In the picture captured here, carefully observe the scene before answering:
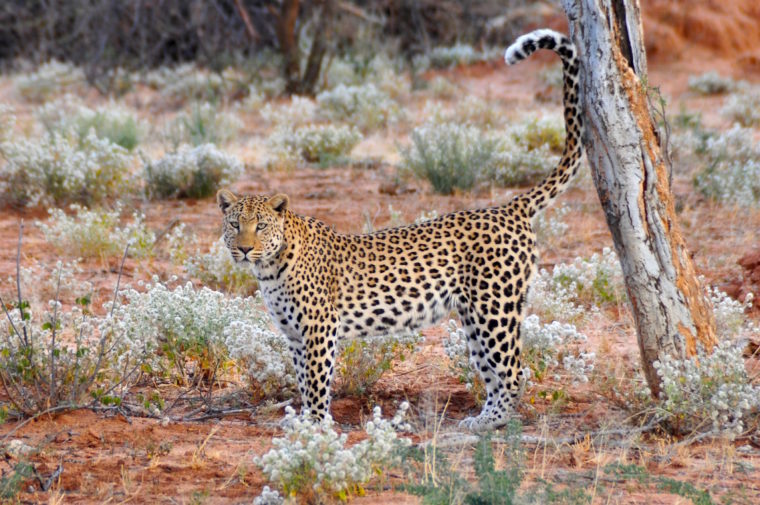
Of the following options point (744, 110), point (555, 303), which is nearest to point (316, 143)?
point (744, 110)

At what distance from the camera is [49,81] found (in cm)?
2183

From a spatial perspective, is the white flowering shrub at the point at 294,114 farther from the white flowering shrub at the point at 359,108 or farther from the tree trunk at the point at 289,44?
the tree trunk at the point at 289,44

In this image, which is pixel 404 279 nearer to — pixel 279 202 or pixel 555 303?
pixel 279 202

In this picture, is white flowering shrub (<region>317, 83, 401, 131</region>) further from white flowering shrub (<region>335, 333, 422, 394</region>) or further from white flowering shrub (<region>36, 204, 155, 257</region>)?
white flowering shrub (<region>335, 333, 422, 394</region>)

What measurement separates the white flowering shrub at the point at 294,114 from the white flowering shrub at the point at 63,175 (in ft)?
16.1

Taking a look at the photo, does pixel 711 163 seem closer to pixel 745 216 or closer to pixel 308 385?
pixel 745 216

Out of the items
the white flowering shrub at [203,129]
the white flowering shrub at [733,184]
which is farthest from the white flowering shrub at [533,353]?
the white flowering shrub at [203,129]

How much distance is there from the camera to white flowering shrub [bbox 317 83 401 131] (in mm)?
16875

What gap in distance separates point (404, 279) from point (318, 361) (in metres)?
0.68

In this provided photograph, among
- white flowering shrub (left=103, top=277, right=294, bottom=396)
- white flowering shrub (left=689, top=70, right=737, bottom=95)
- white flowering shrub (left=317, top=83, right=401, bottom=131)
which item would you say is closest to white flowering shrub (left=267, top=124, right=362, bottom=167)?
white flowering shrub (left=317, top=83, right=401, bottom=131)

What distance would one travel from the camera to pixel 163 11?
23219 mm

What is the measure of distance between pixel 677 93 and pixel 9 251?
14.2m

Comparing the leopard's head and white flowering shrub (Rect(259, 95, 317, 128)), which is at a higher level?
white flowering shrub (Rect(259, 95, 317, 128))

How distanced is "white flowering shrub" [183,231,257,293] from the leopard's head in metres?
2.97
